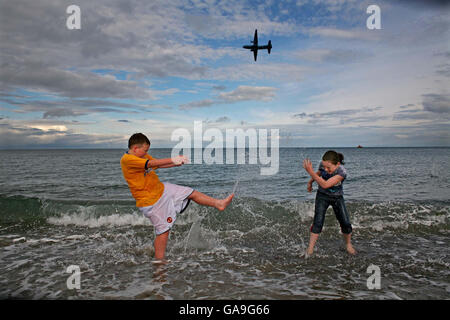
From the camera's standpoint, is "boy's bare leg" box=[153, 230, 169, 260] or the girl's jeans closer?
"boy's bare leg" box=[153, 230, 169, 260]

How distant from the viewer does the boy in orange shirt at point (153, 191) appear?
4.73 meters

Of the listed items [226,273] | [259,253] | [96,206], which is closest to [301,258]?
[259,253]

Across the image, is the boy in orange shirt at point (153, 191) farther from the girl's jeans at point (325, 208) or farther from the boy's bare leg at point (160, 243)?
the girl's jeans at point (325, 208)

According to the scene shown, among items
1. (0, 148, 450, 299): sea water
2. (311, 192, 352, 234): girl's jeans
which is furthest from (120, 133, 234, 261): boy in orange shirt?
(311, 192, 352, 234): girl's jeans

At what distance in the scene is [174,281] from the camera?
477 centimetres

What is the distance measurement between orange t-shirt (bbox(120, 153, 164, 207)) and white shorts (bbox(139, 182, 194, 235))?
0.11 meters

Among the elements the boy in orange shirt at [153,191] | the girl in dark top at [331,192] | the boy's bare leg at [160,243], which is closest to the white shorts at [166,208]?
the boy in orange shirt at [153,191]

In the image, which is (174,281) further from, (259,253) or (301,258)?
(301,258)

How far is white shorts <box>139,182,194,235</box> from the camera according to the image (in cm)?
512

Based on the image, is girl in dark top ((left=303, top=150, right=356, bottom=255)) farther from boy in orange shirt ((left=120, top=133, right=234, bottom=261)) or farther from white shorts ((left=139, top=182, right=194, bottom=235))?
white shorts ((left=139, top=182, right=194, bottom=235))

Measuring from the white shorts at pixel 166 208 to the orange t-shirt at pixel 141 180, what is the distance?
0.11m

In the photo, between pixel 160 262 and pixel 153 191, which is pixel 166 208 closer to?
pixel 153 191

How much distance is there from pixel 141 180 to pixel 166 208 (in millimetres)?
715

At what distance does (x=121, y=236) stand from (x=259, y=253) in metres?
4.16
